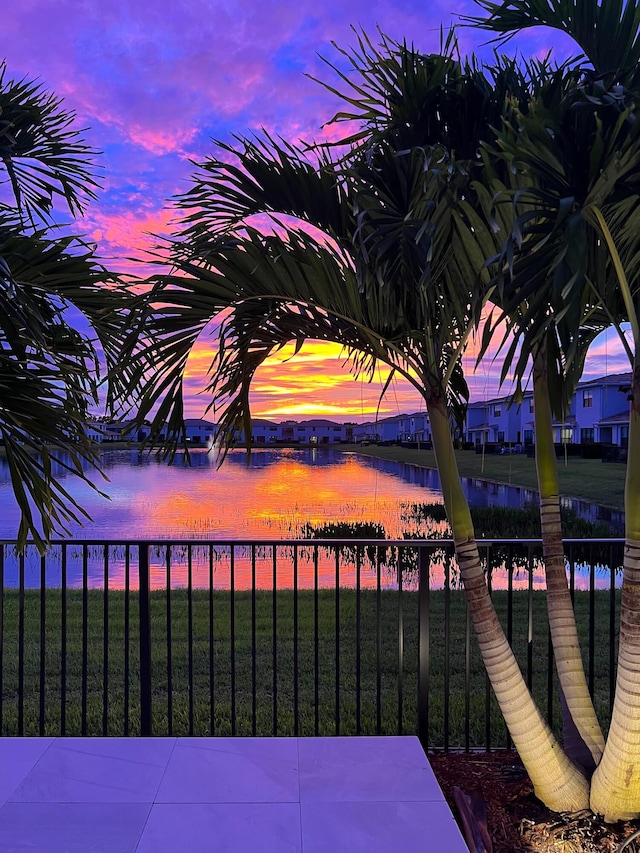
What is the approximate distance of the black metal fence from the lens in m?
2.73

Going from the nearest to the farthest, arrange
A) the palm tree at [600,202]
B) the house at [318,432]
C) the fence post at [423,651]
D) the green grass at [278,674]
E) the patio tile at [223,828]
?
the palm tree at [600,202] → the patio tile at [223,828] → the fence post at [423,651] → the green grass at [278,674] → the house at [318,432]

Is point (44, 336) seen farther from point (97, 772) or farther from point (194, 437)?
point (194, 437)

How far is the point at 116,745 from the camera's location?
2.56 m

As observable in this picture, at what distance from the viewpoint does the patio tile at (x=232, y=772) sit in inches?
85.7

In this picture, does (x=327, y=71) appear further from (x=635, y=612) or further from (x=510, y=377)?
(x=635, y=612)

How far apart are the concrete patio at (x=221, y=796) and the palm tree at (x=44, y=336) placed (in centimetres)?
83

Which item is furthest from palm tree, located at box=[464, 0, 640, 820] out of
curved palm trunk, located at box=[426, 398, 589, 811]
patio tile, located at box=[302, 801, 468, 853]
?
patio tile, located at box=[302, 801, 468, 853]

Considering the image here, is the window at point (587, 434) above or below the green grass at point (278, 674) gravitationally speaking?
above

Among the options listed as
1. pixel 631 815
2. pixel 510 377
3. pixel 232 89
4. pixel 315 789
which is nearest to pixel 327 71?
pixel 510 377

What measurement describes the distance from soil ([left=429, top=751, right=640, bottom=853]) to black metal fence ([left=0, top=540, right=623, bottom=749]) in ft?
0.72

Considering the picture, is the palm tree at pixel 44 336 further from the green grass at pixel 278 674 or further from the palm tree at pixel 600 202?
the palm tree at pixel 600 202

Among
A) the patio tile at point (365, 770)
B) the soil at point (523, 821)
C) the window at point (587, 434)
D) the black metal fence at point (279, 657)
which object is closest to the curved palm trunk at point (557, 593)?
the black metal fence at point (279, 657)

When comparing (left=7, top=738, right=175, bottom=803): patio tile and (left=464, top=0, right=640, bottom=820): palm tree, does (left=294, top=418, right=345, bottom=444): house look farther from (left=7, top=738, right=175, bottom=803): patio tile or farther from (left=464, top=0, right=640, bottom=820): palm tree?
(left=464, top=0, right=640, bottom=820): palm tree

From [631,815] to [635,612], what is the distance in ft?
2.20
